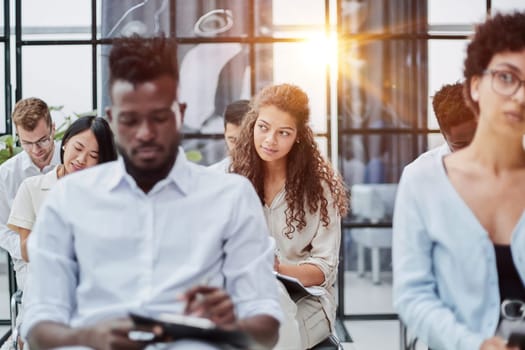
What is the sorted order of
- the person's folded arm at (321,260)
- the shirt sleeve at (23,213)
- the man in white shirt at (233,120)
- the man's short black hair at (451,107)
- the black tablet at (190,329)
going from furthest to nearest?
1. the man in white shirt at (233,120)
2. the shirt sleeve at (23,213)
3. the person's folded arm at (321,260)
4. the man's short black hair at (451,107)
5. the black tablet at (190,329)

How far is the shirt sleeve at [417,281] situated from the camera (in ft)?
5.54

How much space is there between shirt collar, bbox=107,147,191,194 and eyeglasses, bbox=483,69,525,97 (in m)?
0.74

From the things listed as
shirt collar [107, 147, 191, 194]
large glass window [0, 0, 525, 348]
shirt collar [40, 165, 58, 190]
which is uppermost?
large glass window [0, 0, 525, 348]

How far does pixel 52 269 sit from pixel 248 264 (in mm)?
456

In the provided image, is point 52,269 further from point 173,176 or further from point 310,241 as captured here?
point 310,241

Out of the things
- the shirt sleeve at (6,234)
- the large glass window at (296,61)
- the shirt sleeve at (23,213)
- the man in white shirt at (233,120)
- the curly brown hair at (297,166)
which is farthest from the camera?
the large glass window at (296,61)

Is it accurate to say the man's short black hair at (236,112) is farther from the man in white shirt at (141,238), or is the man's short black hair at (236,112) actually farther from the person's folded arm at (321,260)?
the man in white shirt at (141,238)

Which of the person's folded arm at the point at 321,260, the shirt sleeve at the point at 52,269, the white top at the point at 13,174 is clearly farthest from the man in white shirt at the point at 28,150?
the shirt sleeve at the point at 52,269

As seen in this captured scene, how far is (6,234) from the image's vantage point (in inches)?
146

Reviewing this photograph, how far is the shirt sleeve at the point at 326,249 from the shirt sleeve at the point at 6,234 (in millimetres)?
1384

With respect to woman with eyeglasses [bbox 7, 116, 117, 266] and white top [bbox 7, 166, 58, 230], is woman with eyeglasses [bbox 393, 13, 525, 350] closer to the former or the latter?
woman with eyeglasses [bbox 7, 116, 117, 266]

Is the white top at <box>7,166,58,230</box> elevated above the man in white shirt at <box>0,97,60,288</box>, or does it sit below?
below

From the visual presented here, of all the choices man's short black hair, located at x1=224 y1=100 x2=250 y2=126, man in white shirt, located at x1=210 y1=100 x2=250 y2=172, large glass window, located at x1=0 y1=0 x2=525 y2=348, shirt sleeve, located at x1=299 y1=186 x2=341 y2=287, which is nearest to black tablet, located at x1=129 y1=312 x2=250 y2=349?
shirt sleeve, located at x1=299 y1=186 x2=341 y2=287

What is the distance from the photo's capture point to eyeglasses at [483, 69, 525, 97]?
158 centimetres
